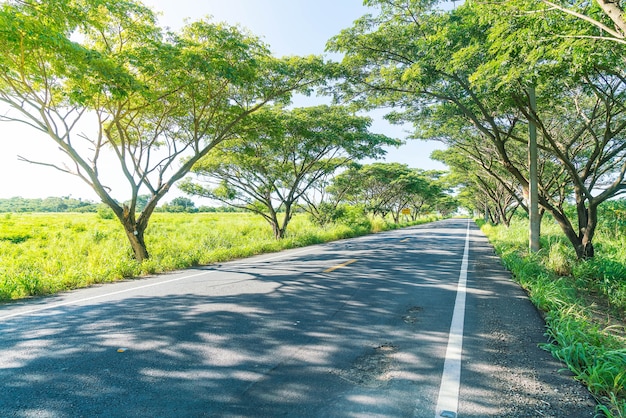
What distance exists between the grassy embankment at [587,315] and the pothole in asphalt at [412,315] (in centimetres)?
145

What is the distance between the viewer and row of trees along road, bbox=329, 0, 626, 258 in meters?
4.71

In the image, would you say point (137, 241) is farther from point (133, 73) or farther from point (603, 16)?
point (603, 16)

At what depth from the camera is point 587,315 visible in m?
4.23

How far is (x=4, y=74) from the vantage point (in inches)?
275

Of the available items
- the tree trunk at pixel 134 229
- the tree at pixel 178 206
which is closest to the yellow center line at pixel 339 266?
the tree trunk at pixel 134 229

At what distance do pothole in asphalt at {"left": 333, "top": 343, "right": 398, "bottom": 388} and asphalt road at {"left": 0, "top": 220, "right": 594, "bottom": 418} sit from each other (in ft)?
0.06

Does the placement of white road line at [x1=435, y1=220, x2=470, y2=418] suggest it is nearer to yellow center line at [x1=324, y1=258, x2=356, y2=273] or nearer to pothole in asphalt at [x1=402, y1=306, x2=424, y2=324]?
pothole in asphalt at [x1=402, y1=306, x2=424, y2=324]

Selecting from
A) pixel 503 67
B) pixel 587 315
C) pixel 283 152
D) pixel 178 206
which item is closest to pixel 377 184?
pixel 283 152

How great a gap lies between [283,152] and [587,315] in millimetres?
14718

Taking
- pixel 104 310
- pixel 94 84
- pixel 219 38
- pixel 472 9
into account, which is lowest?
pixel 104 310

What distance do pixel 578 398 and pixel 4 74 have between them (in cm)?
1097

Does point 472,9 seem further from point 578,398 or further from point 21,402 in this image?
→ point 21,402

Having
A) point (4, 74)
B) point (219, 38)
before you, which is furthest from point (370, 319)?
point (4, 74)

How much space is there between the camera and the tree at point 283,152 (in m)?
14.8
